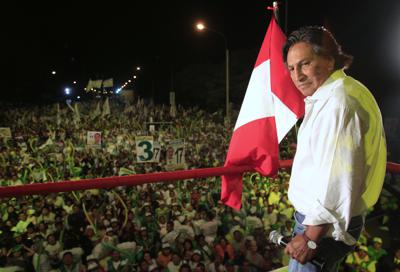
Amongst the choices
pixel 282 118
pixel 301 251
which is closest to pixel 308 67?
pixel 301 251

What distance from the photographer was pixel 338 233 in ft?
4.68

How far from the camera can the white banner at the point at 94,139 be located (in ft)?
42.8

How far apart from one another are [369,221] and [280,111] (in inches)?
93.3

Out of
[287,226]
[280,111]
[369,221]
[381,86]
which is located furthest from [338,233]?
[381,86]

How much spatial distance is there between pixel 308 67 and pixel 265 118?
116 centimetres

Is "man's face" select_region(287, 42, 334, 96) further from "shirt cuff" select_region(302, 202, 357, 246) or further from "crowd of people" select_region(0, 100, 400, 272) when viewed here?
"crowd of people" select_region(0, 100, 400, 272)

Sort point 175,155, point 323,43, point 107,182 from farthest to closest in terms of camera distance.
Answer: point 175,155 < point 107,182 < point 323,43

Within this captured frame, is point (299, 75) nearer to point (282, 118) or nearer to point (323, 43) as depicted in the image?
point (323, 43)

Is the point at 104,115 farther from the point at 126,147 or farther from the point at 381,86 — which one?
the point at 381,86

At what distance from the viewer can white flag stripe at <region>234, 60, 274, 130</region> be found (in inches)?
109

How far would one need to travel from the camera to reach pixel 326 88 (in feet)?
4.89

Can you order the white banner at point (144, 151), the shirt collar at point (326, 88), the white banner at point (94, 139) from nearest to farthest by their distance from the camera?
the shirt collar at point (326, 88) → the white banner at point (144, 151) → the white banner at point (94, 139)

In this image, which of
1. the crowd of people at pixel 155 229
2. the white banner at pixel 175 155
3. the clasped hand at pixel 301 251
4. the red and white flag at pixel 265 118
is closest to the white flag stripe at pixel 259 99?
the red and white flag at pixel 265 118

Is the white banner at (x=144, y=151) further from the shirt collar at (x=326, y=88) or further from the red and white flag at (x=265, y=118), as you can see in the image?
the shirt collar at (x=326, y=88)
